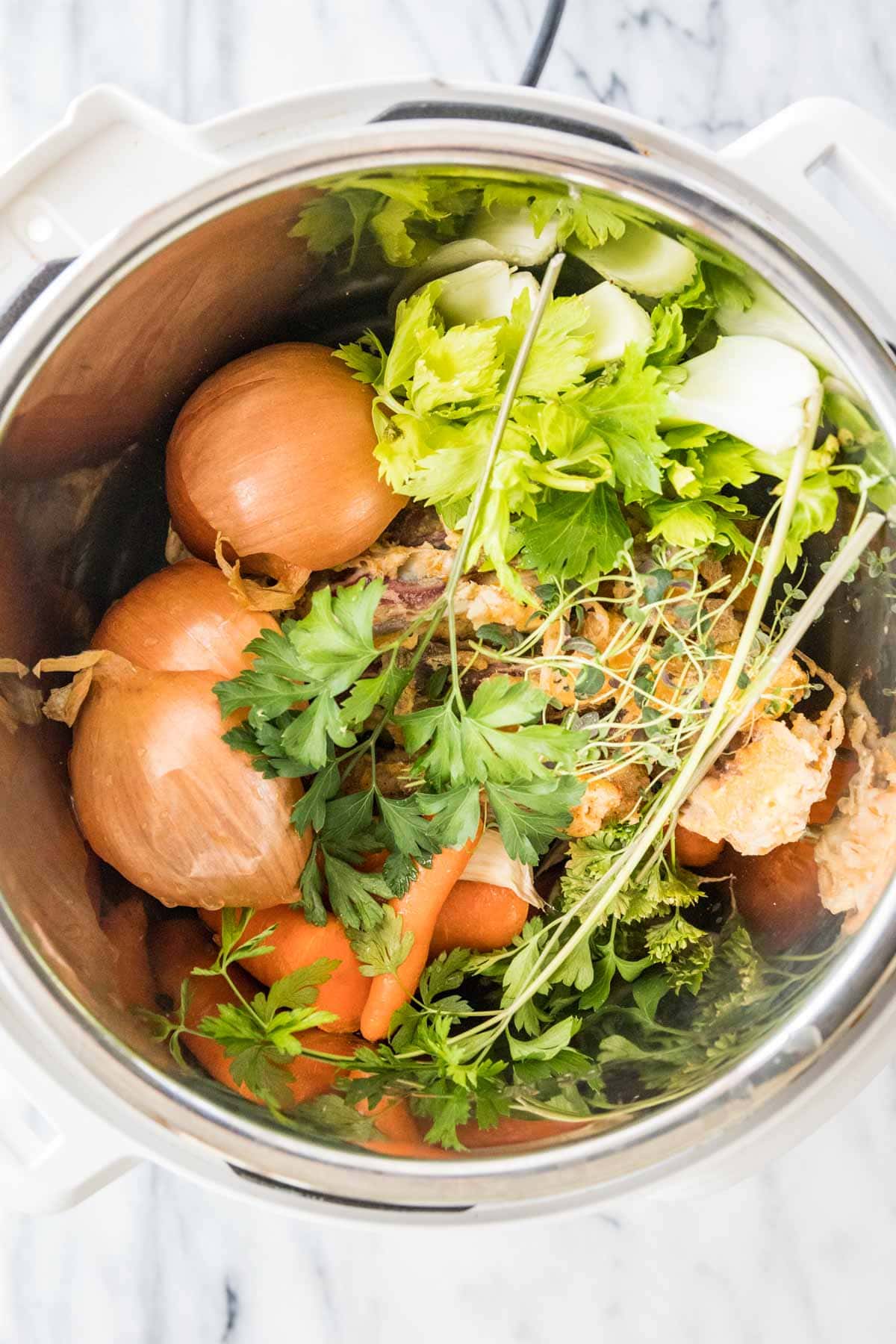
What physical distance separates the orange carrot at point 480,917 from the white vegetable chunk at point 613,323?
418 millimetres

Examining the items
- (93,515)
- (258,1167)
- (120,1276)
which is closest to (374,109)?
(93,515)

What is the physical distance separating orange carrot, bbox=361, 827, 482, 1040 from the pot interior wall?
0.18m

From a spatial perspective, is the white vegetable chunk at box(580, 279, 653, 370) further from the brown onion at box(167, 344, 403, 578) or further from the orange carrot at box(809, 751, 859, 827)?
the orange carrot at box(809, 751, 859, 827)

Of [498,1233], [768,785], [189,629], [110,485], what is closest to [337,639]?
[189,629]

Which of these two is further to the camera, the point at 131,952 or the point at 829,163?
the point at 131,952

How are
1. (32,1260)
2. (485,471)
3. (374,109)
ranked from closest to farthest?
(374,109), (485,471), (32,1260)

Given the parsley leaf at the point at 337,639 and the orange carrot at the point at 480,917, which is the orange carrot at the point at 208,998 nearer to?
the orange carrot at the point at 480,917

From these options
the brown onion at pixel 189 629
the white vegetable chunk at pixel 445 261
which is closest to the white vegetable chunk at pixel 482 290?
the white vegetable chunk at pixel 445 261

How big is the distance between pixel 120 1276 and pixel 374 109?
0.97m

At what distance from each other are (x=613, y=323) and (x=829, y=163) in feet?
0.54

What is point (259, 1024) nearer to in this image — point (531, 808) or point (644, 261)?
point (531, 808)

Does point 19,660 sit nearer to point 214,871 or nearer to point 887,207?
point 214,871

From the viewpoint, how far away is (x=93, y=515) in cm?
81

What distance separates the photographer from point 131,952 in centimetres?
77
